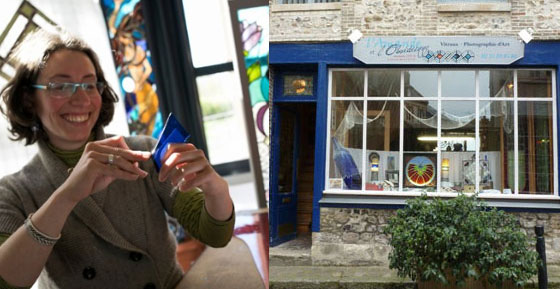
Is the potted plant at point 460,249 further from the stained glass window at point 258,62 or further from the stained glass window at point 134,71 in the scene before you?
the stained glass window at point 134,71

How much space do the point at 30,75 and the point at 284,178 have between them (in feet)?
3.77

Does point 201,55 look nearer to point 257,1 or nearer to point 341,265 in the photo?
point 257,1

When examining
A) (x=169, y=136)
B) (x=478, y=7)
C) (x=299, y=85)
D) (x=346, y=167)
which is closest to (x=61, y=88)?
(x=169, y=136)

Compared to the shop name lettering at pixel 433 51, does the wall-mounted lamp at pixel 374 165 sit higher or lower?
lower

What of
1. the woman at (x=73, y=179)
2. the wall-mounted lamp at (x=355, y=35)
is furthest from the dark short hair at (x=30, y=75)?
the wall-mounted lamp at (x=355, y=35)

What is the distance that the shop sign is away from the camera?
1854 millimetres

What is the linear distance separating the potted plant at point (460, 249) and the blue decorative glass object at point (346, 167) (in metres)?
0.24

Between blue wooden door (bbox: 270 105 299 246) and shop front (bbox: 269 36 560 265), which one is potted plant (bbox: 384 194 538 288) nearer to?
shop front (bbox: 269 36 560 265)

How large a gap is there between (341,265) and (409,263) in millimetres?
244

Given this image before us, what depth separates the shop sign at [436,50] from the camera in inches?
73.0

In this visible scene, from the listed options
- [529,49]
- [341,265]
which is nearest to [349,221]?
[341,265]

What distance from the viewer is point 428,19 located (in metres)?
1.86

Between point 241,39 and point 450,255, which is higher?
point 241,39

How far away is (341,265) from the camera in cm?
179
